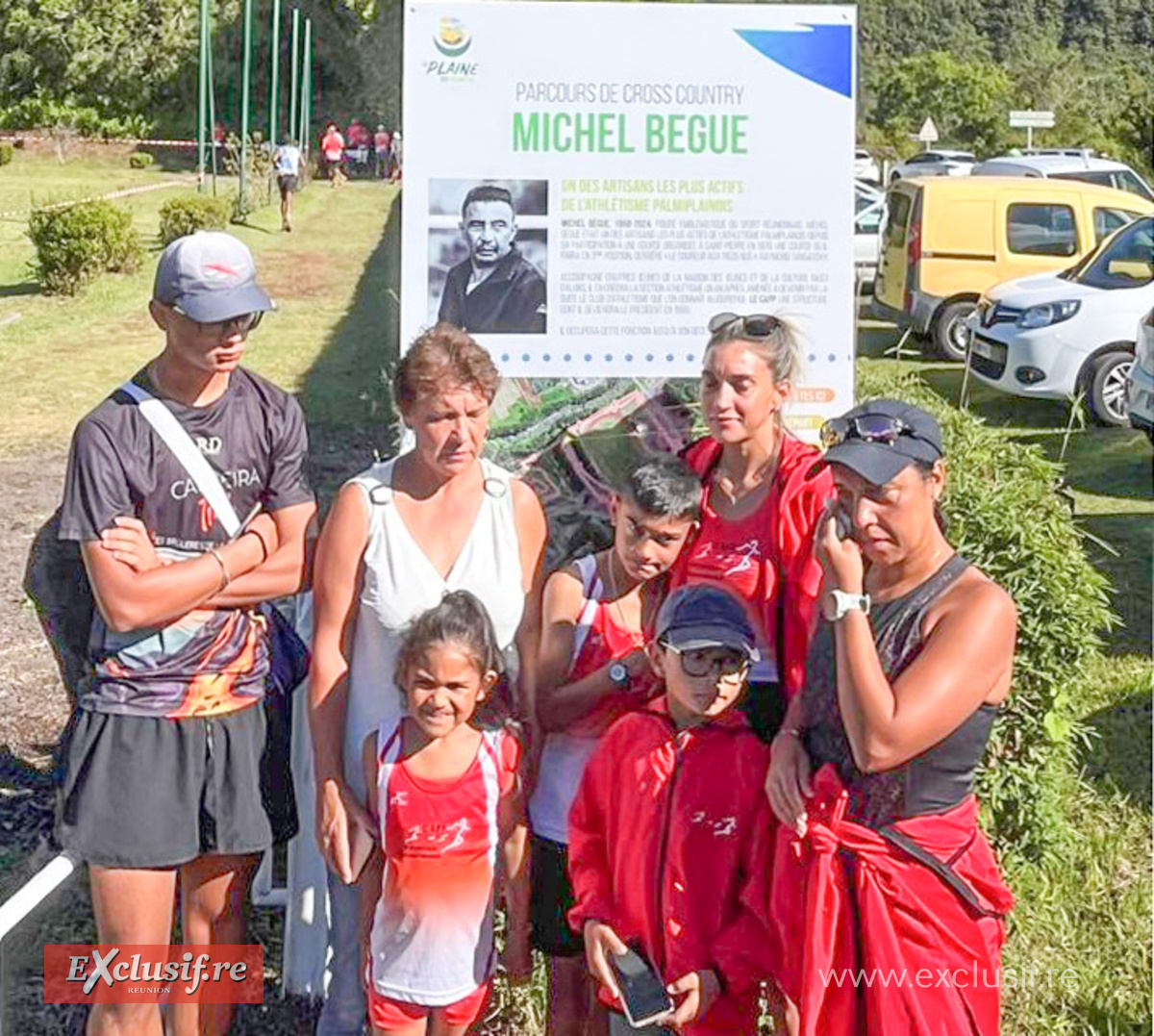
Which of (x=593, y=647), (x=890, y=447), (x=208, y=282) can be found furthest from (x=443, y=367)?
(x=890, y=447)

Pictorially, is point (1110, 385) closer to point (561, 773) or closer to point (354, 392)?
point (354, 392)

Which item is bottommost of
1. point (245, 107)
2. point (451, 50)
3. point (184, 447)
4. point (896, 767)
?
point (896, 767)

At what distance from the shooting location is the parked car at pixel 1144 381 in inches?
379

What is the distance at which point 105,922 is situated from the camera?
A: 3.16 m

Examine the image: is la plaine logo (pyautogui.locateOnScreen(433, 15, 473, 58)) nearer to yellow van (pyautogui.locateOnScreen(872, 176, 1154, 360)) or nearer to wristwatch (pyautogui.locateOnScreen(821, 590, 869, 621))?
wristwatch (pyautogui.locateOnScreen(821, 590, 869, 621))

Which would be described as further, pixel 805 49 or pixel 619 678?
pixel 805 49

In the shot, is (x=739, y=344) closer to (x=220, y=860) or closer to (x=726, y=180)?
(x=220, y=860)

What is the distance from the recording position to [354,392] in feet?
41.1

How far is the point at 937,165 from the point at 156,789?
30716 mm

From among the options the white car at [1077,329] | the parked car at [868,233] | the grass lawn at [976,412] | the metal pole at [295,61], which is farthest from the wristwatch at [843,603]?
the metal pole at [295,61]

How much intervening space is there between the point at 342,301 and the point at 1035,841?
1354 centimetres

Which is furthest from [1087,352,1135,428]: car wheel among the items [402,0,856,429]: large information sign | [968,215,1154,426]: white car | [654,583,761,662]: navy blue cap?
[654,583,761,662]: navy blue cap

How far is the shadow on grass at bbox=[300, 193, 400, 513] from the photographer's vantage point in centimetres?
1005

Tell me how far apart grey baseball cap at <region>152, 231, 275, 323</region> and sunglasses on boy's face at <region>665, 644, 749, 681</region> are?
1.04 metres
